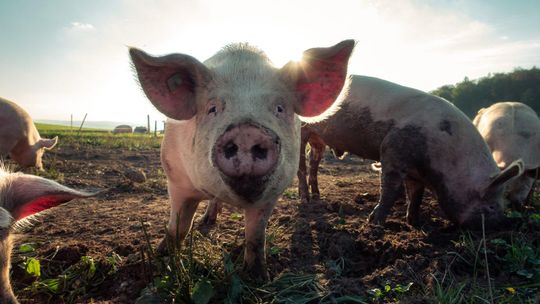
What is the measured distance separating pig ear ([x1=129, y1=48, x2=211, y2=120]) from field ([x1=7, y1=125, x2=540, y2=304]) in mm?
860

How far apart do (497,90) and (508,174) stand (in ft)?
132

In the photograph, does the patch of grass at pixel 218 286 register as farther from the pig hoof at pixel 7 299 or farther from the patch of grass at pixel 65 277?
the pig hoof at pixel 7 299

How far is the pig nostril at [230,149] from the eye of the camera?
2010 mm

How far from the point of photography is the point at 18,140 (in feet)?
30.5

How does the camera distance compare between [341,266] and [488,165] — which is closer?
[341,266]

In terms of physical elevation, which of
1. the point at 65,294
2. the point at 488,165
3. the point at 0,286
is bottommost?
the point at 65,294

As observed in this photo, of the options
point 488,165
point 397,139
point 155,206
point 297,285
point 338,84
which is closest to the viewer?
point 297,285

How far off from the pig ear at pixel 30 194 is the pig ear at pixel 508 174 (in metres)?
3.55

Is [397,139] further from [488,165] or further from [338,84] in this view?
[338,84]

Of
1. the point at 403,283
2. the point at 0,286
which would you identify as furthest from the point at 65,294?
the point at 403,283

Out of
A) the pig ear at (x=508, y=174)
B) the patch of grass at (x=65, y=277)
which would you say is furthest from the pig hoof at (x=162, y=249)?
the pig ear at (x=508, y=174)

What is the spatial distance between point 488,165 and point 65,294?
4.09m

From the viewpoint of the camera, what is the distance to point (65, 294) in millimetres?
2611

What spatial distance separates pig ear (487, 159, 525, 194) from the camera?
3.57m
